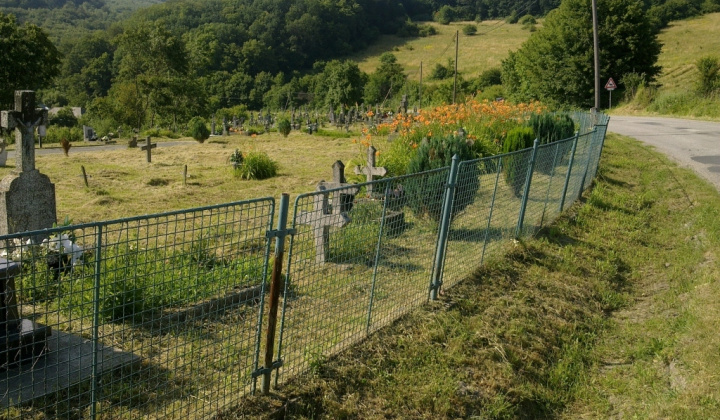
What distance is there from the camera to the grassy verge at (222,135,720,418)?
12.8ft

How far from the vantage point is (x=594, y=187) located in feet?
36.1

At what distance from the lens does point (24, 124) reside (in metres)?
7.91

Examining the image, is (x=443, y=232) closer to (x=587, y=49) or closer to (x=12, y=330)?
(x=12, y=330)

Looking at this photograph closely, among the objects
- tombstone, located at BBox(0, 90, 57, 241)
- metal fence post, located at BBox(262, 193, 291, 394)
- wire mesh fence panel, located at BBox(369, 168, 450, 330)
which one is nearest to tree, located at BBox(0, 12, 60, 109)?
tombstone, located at BBox(0, 90, 57, 241)

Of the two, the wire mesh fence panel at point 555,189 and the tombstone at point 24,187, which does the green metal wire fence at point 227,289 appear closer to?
the wire mesh fence panel at point 555,189

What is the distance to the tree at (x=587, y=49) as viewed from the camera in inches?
1474

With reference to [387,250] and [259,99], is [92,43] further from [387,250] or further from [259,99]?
[387,250]

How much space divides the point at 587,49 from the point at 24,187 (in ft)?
123

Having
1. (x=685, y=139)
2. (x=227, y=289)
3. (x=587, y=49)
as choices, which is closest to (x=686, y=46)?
(x=587, y=49)

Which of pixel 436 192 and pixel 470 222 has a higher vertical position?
pixel 436 192

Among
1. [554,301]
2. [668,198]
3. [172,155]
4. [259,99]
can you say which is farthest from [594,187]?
[259,99]

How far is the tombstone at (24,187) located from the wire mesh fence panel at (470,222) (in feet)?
18.3

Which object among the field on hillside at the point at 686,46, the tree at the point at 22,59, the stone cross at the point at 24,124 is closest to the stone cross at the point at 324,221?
the stone cross at the point at 24,124

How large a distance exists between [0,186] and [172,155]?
11653 millimetres
